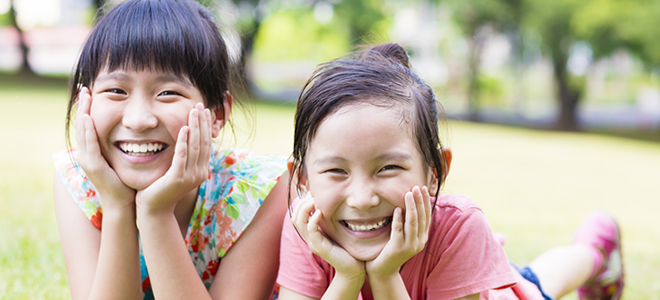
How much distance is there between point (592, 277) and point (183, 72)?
2.96 m

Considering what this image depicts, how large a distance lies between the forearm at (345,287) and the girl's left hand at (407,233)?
7 cm

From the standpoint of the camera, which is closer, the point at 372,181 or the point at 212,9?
the point at 372,181

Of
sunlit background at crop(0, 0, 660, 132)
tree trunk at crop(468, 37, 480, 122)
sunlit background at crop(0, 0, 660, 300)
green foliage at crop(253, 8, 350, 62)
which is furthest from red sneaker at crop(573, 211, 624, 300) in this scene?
green foliage at crop(253, 8, 350, 62)

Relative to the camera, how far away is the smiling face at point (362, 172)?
191 centimetres

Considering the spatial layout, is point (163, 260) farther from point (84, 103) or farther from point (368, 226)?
point (368, 226)

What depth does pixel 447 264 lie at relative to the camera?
217cm

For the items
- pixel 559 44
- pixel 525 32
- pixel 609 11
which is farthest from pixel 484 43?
pixel 609 11

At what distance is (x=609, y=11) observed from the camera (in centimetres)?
1823

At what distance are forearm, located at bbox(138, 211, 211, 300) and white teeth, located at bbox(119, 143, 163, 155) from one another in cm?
24

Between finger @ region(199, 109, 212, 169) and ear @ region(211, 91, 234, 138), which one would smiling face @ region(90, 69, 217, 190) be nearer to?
finger @ region(199, 109, 212, 169)

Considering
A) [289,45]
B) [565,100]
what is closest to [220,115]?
[565,100]

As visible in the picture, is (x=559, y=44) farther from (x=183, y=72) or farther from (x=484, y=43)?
(x=183, y=72)

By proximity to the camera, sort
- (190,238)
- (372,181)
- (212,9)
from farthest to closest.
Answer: (212,9)
(190,238)
(372,181)

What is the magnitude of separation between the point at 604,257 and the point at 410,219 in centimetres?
258
